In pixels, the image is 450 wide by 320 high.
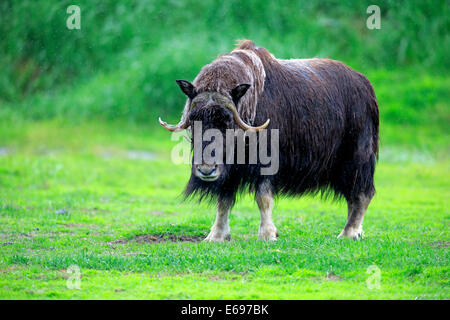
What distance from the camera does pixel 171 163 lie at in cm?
1105

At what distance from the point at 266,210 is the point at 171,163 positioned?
18.8 feet

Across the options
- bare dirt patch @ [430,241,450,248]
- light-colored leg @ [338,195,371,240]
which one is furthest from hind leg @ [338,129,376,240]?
bare dirt patch @ [430,241,450,248]

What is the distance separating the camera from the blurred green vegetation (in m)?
13.9

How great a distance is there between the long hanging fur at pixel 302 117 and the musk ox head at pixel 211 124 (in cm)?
2

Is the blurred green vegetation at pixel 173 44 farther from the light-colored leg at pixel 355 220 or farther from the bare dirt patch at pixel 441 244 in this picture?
the bare dirt patch at pixel 441 244

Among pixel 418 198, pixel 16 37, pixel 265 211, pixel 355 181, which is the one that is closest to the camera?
pixel 265 211

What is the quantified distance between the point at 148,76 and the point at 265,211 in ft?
29.5

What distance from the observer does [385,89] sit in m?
14.1

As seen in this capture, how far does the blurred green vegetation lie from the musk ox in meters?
8.01

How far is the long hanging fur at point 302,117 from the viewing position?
5.27 meters

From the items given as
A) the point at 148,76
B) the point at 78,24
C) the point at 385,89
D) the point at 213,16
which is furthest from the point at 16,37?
the point at 385,89

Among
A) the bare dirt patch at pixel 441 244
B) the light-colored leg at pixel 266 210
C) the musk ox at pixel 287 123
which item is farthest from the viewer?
the bare dirt patch at pixel 441 244

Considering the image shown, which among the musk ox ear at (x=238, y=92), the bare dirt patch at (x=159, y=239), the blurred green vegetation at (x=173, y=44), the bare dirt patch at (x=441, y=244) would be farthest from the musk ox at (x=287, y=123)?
the blurred green vegetation at (x=173, y=44)
